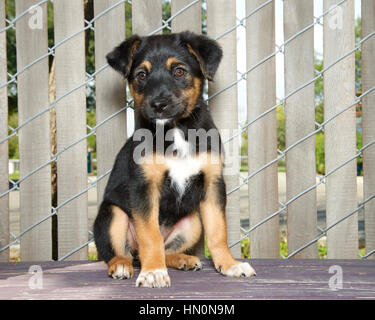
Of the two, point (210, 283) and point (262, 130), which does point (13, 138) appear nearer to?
point (262, 130)

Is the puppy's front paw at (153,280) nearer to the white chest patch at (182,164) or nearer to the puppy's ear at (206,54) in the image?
the white chest patch at (182,164)

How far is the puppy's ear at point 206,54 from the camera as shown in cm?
284

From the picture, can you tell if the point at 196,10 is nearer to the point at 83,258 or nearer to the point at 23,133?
the point at 23,133

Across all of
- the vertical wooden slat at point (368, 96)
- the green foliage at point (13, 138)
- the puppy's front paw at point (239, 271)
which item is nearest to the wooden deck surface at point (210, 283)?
the puppy's front paw at point (239, 271)

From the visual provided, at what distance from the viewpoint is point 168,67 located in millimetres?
2775

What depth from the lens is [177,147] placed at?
275cm

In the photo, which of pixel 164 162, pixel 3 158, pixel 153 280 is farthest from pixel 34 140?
pixel 153 280

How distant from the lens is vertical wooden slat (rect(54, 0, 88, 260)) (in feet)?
10.6

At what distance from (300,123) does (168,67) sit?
1.17 meters

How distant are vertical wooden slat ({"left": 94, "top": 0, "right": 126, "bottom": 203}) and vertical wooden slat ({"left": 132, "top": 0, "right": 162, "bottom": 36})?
108 millimetres
